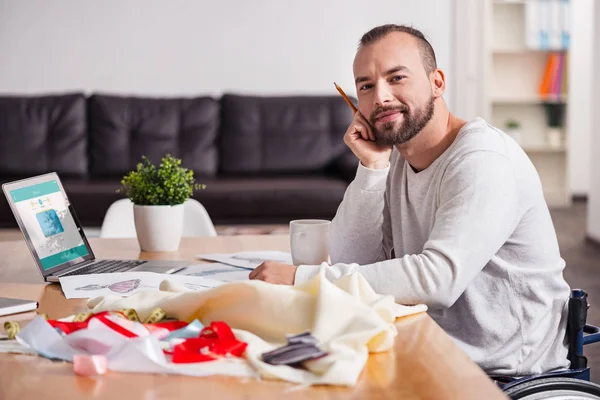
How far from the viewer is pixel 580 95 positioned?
7.38 meters

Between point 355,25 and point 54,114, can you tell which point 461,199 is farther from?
point 355,25

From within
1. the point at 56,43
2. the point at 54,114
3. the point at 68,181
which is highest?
the point at 56,43

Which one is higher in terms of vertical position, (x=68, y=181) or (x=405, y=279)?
(x=405, y=279)

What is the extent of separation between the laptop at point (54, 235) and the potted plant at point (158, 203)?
14cm

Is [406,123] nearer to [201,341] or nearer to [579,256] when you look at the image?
[201,341]

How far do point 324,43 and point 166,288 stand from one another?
4.72m

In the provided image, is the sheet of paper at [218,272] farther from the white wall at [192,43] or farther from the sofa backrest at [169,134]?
the white wall at [192,43]

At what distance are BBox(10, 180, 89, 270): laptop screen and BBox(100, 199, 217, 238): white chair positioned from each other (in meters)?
0.65

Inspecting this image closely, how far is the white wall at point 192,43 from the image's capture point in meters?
5.70

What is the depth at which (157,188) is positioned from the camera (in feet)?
6.26

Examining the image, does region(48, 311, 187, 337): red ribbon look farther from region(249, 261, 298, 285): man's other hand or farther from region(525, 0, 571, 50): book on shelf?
region(525, 0, 571, 50): book on shelf

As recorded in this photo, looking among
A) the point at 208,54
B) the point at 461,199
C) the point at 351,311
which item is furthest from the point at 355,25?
the point at 351,311

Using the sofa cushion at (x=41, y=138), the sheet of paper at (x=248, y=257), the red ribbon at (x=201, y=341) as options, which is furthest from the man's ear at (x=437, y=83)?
the sofa cushion at (x=41, y=138)

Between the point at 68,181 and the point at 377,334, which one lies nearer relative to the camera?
the point at 377,334
